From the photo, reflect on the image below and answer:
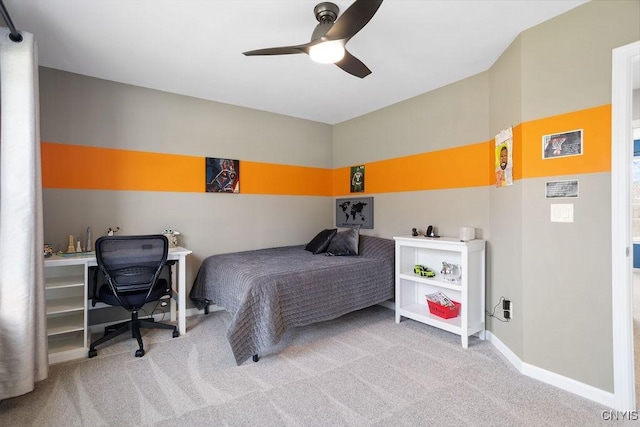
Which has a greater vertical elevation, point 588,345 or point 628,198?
point 628,198

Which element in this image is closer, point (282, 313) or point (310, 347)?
point (282, 313)

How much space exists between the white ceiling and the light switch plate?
1.34 metres

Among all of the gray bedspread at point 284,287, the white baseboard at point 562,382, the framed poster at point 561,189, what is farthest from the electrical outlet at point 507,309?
the gray bedspread at point 284,287

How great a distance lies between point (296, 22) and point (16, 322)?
2774 mm

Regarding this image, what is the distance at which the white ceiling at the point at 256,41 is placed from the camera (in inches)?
81.4

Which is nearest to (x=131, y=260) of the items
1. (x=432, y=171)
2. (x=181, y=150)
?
(x=181, y=150)

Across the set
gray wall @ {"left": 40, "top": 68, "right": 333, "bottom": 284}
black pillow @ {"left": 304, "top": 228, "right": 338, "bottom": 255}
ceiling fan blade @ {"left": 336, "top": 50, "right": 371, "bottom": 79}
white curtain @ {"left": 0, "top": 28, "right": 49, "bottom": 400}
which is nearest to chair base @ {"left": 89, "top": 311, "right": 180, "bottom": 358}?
white curtain @ {"left": 0, "top": 28, "right": 49, "bottom": 400}

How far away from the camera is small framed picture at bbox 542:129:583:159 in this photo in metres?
2.05

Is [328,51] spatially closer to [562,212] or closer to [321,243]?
[562,212]

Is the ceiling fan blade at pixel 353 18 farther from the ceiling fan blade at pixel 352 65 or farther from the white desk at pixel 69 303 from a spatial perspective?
the white desk at pixel 69 303

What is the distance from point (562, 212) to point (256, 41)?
2648 mm

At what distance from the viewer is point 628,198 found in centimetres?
186

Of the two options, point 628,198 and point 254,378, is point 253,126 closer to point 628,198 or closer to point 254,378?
point 254,378

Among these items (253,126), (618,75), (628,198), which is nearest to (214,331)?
(253,126)
